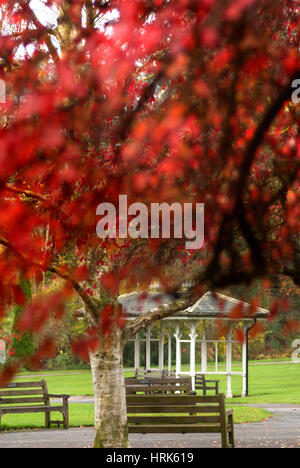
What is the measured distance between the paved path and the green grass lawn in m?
1.48

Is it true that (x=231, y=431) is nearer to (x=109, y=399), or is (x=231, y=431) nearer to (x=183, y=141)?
(x=109, y=399)

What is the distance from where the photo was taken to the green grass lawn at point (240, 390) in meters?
18.8

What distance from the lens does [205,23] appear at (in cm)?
421

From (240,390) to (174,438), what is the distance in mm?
19199

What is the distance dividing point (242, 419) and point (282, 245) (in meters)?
14.1

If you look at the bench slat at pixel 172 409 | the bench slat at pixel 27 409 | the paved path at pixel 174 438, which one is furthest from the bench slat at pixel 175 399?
the bench slat at pixel 27 409

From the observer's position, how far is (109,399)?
10617 mm

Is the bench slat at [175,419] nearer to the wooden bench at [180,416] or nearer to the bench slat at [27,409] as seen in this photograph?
the wooden bench at [180,416]

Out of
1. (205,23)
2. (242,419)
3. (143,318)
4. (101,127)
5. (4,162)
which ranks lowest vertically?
(242,419)

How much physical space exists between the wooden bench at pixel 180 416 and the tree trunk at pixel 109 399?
4.29 ft

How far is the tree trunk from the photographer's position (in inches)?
417

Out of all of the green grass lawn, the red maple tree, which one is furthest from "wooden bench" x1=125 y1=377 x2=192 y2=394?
the red maple tree
